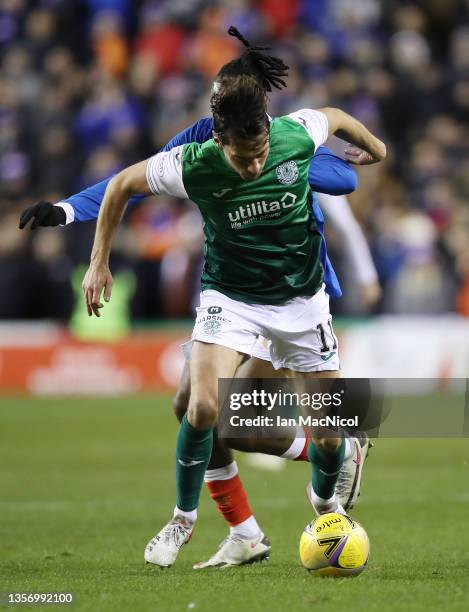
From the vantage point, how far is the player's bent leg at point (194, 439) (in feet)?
20.0

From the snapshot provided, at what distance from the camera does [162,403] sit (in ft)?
51.6

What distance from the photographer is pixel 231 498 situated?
675 cm

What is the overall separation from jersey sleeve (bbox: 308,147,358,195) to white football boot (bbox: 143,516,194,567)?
1.81m

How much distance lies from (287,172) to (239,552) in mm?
1959

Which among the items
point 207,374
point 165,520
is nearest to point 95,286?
point 207,374

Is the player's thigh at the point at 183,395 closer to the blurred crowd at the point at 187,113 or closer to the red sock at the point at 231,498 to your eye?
the red sock at the point at 231,498

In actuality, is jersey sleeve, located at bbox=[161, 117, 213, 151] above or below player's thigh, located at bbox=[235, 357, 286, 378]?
above

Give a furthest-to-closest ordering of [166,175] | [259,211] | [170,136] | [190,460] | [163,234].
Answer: [170,136] → [163,234] → [190,460] → [259,211] → [166,175]

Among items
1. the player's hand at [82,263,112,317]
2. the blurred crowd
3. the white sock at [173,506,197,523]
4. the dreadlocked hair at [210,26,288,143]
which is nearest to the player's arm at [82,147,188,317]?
the player's hand at [82,263,112,317]

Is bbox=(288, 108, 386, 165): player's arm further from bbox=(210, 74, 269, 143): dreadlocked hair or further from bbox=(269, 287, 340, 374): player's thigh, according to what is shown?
bbox=(269, 287, 340, 374): player's thigh

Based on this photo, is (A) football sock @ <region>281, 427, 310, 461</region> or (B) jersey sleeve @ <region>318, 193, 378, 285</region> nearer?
(A) football sock @ <region>281, 427, 310, 461</region>

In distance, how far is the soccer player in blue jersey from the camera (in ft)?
20.5

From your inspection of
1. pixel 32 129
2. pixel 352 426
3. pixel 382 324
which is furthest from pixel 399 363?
pixel 352 426

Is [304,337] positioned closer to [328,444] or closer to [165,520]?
[328,444]
